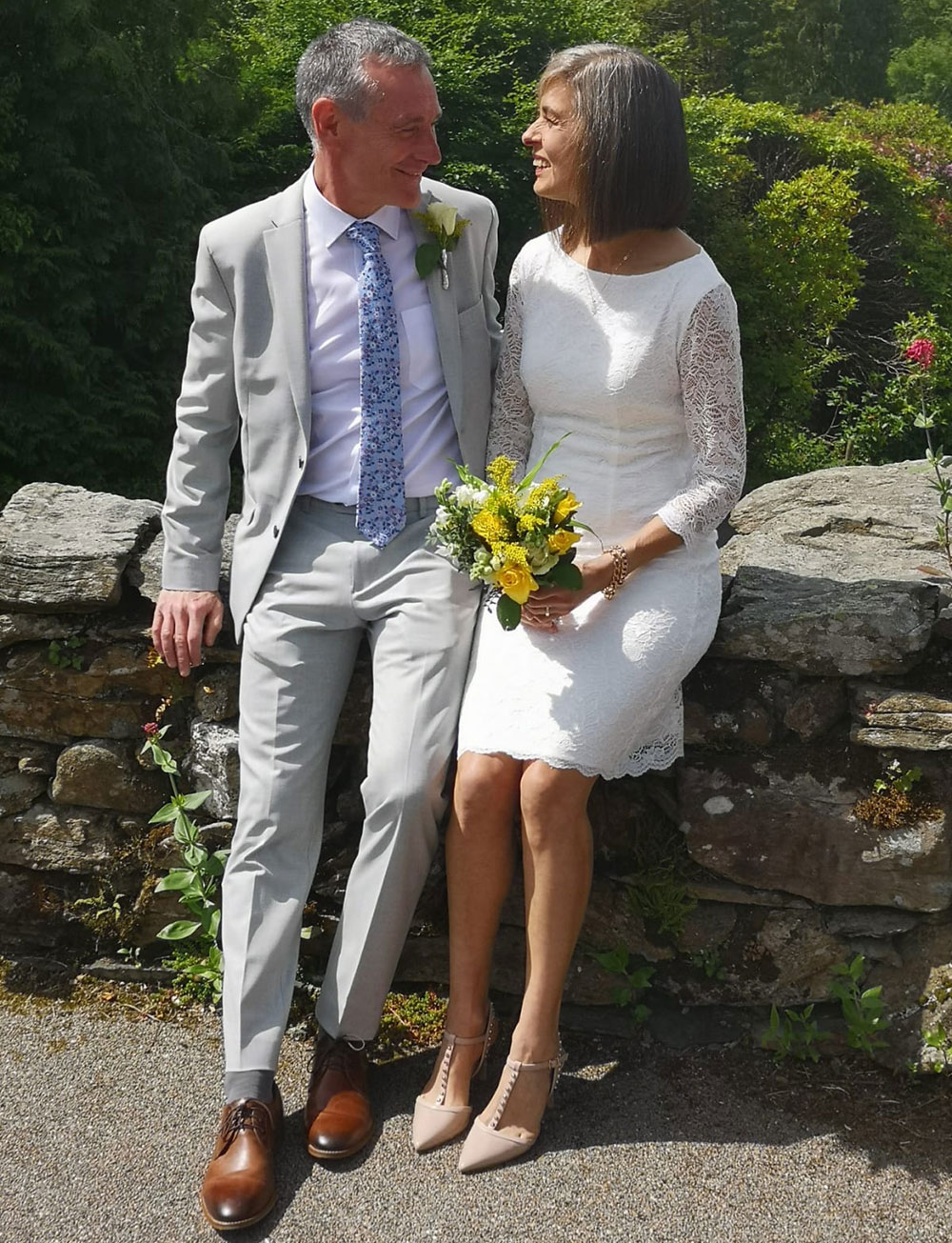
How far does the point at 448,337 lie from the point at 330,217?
406 millimetres

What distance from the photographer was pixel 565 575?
2842 millimetres

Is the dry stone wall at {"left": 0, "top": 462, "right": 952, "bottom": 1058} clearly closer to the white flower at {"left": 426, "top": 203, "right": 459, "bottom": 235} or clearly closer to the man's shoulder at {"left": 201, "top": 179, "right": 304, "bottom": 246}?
the man's shoulder at {"left": 201, "top": 179, "right": 304, "bottom": 246}

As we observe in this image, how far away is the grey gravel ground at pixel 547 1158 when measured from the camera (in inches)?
104

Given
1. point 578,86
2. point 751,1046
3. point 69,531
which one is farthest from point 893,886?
point 69,531

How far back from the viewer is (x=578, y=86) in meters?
3.01

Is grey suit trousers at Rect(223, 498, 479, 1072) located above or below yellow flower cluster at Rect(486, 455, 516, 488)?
below

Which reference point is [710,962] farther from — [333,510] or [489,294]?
[489,294]

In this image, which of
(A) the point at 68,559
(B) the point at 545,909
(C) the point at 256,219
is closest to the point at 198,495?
(A) the point at 68,559

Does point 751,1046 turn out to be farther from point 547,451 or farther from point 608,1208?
point 547,451

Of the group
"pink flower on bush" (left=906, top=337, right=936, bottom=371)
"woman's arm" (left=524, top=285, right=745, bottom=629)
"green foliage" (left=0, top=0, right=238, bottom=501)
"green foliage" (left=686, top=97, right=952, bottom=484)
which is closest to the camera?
"woman's arm" (left=524, top=285, right=745, bottom=629)

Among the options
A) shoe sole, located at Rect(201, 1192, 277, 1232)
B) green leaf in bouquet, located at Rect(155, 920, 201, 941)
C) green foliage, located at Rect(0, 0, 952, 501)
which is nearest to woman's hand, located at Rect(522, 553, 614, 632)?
green leaf in bouquet, located at Rect(155, 920, 201, 941)

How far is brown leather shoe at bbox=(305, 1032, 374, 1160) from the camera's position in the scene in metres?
2.82

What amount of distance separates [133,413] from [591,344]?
7116mm

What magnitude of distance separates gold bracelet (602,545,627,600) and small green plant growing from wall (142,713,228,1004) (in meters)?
1.15
